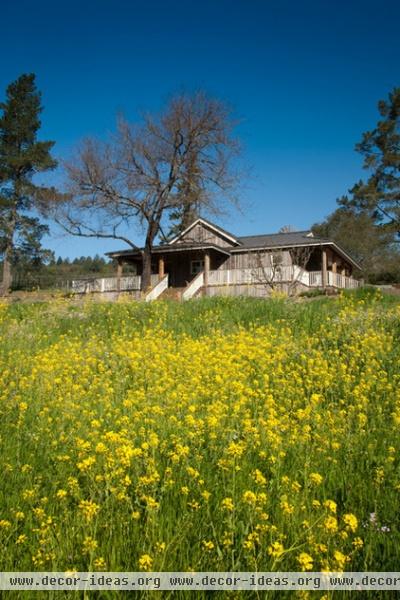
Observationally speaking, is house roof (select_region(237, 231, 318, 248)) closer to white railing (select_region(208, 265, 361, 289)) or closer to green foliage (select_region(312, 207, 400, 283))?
white railing (select_region(208, 265, 361, 289))

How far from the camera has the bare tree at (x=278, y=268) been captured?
23.3 m

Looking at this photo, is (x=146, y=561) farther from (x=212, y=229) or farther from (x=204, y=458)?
(x=212, y=229)

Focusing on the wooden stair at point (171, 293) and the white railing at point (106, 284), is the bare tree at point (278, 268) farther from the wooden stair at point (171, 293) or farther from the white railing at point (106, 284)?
the white railing at point (106, 284)

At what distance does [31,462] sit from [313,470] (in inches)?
86.9

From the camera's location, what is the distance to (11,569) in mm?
2248

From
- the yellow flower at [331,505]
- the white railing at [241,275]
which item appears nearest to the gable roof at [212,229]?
the white railing at [241,275]

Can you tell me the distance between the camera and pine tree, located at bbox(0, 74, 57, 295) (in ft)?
114

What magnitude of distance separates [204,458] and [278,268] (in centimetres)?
2043

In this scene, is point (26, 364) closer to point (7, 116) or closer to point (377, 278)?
point (7, 116)

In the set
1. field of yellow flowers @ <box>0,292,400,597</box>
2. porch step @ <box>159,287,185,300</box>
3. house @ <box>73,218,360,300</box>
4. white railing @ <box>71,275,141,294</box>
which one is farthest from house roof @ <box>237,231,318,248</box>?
field of yellow flowers @ <box>0,292,400,597</box>

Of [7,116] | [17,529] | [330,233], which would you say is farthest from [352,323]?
[330,233]

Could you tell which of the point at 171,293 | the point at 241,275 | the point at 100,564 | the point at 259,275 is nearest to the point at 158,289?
the point at 171,293

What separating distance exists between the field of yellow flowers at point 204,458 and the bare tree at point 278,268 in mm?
14413

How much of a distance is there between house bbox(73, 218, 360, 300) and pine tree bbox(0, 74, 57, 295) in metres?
9.58
